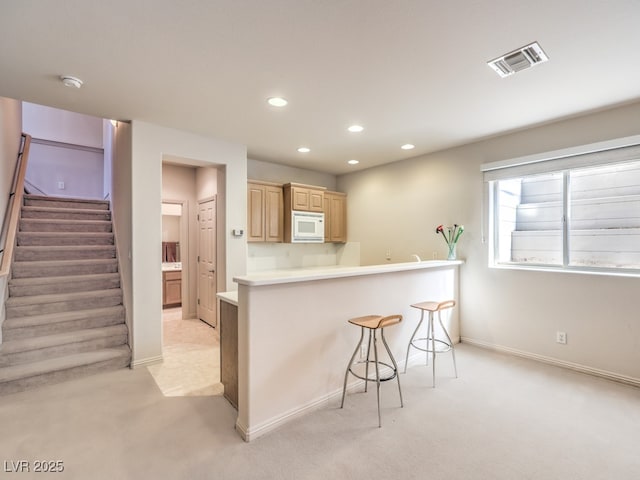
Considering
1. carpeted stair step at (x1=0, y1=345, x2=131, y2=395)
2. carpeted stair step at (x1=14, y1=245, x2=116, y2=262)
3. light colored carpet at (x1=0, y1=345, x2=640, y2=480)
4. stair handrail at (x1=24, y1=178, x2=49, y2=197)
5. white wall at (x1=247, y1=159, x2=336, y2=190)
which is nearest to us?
light colored carpet at (x1=0, y1=345, x2=640, y2=480)

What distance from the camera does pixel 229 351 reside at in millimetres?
2648

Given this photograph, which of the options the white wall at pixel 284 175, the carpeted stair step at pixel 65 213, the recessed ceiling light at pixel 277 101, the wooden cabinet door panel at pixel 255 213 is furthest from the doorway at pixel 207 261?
the recessed ceiling light at pixel 277 101

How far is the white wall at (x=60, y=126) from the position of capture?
5820mm

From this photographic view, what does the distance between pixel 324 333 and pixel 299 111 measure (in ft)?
6.93

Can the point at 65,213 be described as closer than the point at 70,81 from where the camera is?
No

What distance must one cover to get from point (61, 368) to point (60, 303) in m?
0.92

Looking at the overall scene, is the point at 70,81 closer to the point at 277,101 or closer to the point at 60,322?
the point at 277,101

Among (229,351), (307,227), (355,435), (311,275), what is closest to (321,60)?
(311,275)

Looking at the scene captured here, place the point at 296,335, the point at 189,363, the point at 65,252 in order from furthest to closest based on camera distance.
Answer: the point at 65,252 < the point at 189,363 < the point at 296,335

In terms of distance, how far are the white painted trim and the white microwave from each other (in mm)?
2373

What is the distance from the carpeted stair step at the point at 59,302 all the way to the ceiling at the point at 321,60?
2088 millimetres

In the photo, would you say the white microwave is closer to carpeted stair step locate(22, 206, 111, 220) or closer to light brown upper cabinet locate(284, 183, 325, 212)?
light brown upper cabinet locate(284, 183, 325, 212)

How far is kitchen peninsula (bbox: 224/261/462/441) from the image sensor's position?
2.16 m

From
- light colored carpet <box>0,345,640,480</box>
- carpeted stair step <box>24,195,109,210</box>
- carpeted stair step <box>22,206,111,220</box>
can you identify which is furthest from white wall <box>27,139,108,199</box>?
light colored carpet <box>0,345,640,480</box>
